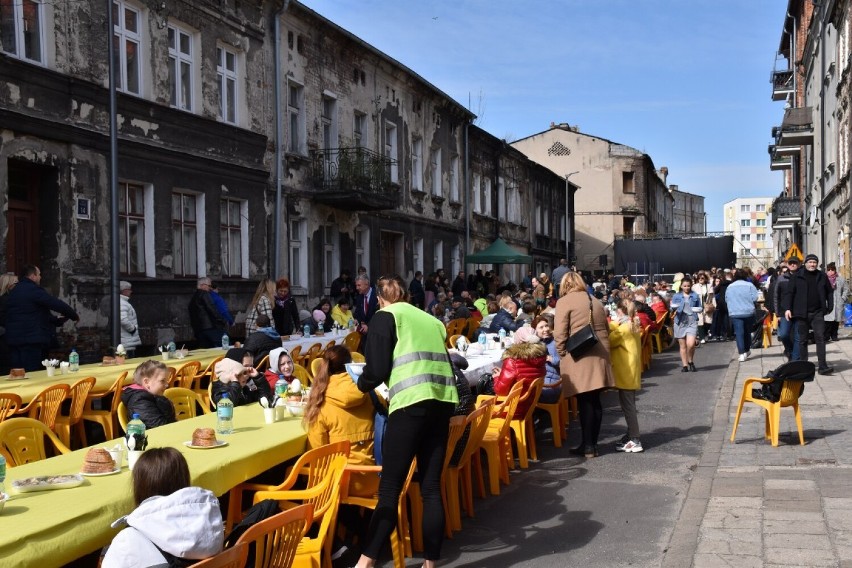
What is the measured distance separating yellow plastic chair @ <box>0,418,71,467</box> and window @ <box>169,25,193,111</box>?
11.6 meters

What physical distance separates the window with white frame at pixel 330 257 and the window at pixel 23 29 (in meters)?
9.76

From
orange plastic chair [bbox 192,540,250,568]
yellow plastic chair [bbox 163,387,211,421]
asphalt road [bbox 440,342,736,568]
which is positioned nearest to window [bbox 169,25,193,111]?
yellow plastic chair [bbox 163,387,211,421]

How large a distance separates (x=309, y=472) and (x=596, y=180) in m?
60.2

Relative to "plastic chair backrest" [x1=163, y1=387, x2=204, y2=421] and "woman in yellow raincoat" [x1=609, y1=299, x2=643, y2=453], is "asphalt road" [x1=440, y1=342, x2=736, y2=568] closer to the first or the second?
"woman in yellow raincoat" [x1=609, y1=299, x2=643, y2=453]

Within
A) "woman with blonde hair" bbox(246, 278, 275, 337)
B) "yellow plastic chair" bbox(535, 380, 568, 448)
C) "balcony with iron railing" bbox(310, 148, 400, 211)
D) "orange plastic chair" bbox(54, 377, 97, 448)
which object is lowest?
"yellow plastic chair" bbox(535, 380, 568, 448)

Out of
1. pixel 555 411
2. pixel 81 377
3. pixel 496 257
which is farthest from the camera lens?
pixel 496 257

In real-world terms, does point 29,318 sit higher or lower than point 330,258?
lower

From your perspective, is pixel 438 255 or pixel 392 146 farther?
pixel 438 255

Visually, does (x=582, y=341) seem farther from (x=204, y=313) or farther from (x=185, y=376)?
(x=204, y=313)

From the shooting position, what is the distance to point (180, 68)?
17547 millimetres

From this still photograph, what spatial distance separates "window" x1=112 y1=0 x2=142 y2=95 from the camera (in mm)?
15797

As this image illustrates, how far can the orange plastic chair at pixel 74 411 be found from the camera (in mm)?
8398

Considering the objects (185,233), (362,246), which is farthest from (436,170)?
(185,233)

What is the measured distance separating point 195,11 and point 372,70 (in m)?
8.48
